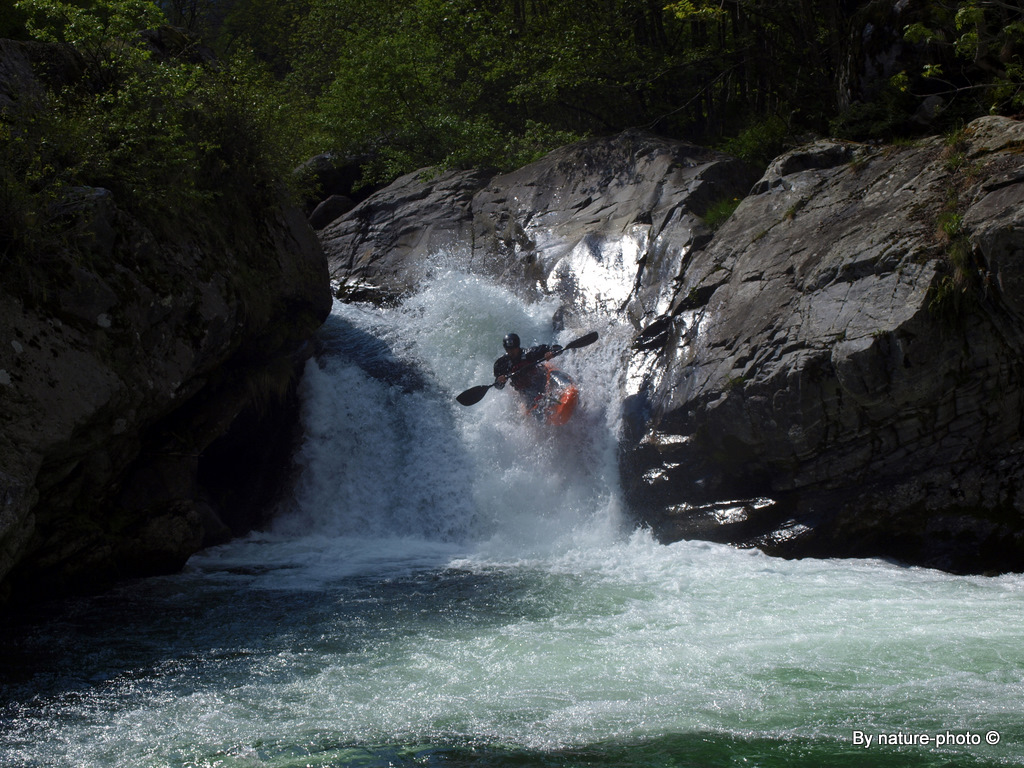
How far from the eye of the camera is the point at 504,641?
595 cm

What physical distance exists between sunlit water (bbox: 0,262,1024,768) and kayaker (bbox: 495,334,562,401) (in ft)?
1.34

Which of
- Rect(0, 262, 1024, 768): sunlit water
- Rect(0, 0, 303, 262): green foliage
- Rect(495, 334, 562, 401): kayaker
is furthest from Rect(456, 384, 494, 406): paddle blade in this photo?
Rect(0, 0, 303, 262): green foliage

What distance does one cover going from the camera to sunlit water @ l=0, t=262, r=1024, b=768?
4270 mm

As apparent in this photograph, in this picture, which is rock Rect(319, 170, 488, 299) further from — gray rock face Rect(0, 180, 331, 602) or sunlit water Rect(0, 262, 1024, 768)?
sunlit water Rect(0, 262, 1024, 768)

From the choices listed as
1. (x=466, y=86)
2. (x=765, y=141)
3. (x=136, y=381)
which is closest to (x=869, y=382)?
(x=765, y=141)

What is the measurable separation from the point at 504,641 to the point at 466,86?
15.7 m

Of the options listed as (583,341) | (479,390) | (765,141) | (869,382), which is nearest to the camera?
(869,382)

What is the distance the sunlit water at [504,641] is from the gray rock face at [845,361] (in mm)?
475

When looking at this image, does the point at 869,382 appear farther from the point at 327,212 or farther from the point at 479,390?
the point at 327,212

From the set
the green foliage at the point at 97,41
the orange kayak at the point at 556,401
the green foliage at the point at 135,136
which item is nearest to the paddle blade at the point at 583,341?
the orange kayak at the point at 556,401

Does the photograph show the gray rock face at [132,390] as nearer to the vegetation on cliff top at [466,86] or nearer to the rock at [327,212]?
the vegetation on cliff top at [466,86]

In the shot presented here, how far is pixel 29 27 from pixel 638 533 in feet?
27.5

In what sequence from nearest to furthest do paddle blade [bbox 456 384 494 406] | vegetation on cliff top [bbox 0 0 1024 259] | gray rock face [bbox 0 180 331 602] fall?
gray rock face [bbox 0 180 331 602] → vegetation on cliff top [bbox 0 0 1024 259] → paddle blade [bbox 456 384 494 406]

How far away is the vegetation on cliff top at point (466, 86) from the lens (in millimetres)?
8273
